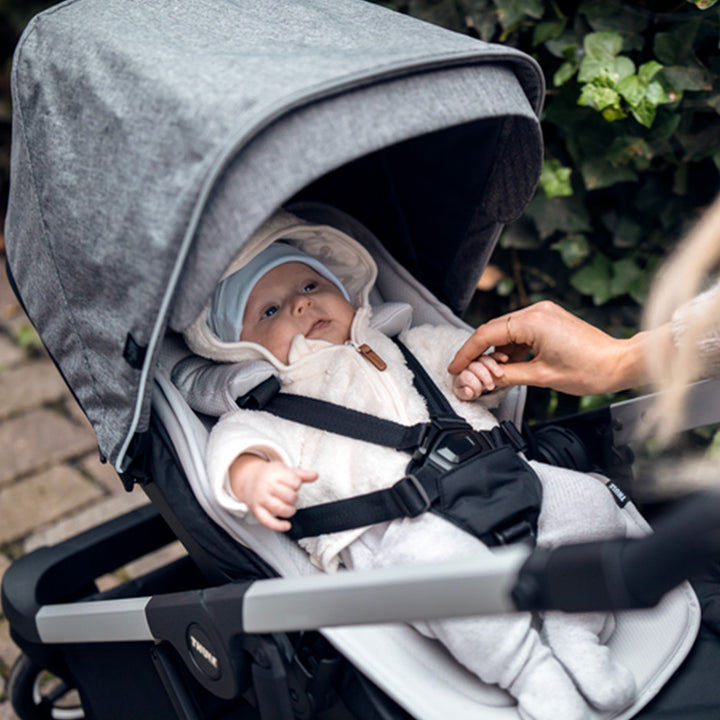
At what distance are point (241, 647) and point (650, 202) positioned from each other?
4.71 ft

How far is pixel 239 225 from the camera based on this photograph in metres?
1.04

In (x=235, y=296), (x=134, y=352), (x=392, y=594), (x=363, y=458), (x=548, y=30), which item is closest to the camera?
(x=392, y=594)

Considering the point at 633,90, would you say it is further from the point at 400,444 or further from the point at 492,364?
the point at 400,444

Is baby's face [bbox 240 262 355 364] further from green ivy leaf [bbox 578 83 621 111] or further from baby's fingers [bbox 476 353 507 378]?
green ivy leaf [bbox 578 83 621 111]

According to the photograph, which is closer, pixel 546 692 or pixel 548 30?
pixel 546 692

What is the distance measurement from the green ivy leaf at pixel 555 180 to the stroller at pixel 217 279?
47 cm

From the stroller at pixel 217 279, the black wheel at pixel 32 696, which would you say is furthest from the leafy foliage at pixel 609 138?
the black wheel at pixel 32 696

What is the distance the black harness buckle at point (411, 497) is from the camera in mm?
1284

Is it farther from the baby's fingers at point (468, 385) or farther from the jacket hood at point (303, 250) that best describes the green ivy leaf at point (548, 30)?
the baby's fingers at point (468, 385)

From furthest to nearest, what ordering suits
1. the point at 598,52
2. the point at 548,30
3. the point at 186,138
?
the point at 548,30 < the point at 598,52 < the point at 186,138

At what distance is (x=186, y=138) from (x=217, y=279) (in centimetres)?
18

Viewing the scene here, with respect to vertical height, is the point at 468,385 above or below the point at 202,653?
above

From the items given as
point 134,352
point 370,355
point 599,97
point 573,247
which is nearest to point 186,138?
point 134,352

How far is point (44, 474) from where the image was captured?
2.69 meters
